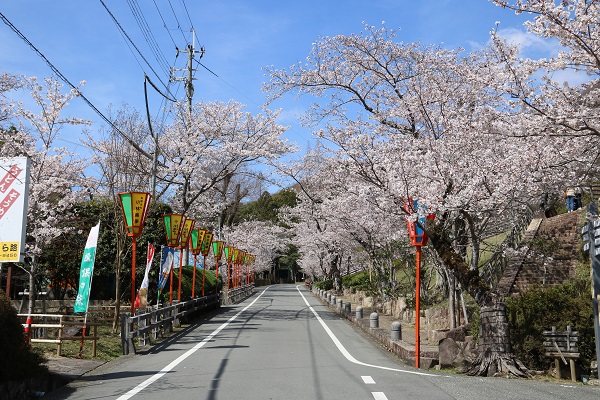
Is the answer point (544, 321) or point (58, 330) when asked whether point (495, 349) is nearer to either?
point (544, 321)

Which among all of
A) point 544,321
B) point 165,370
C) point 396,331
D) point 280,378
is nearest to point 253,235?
point 396,331

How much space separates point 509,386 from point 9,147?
1572 cm

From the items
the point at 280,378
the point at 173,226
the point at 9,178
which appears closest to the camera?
the point at 9,178

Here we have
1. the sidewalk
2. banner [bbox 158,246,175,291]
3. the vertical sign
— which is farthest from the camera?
banner [bbox 158,246,175,291]

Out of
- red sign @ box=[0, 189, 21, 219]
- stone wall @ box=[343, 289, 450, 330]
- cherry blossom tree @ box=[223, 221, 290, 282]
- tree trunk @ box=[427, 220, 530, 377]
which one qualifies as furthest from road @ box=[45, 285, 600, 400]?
cherry blossom tree @ box=[223, 221, 290, 282]

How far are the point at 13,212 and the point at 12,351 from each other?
2.50 m

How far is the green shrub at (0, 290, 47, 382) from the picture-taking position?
690cm

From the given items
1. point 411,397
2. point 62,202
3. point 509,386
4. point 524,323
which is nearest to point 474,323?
point 524,323

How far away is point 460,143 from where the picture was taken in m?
11.2

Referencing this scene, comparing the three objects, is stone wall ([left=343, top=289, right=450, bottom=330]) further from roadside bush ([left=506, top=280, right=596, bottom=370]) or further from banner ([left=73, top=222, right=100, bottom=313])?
banner ([left=73, top=222, right=100, bottom=313])

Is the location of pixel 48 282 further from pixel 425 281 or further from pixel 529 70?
pixel 529 70

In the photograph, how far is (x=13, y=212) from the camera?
8.59 m

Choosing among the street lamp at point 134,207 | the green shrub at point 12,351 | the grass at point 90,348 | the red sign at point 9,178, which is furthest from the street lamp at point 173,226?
the green shrub at point 12,351

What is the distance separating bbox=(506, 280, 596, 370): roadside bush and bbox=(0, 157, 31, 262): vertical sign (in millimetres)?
9787
